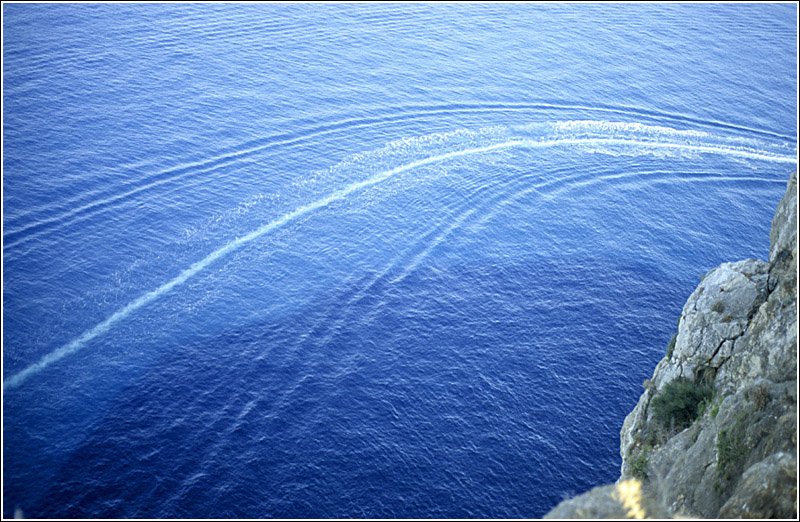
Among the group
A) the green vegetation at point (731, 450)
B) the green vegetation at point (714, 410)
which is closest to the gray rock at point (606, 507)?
the green vegetation at point (731, 450)

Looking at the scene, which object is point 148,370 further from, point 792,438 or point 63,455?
point 792,438

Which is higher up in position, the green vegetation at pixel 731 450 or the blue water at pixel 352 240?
the green vegetation at pixel 731 450

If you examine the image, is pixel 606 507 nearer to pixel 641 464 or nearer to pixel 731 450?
pixel 731 450

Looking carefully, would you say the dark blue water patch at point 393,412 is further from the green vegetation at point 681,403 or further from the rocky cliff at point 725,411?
the green vegetation at point 681,403

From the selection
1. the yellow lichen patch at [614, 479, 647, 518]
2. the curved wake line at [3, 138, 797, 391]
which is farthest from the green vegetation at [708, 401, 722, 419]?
the curved wake line at [3, 138, 797, 391]

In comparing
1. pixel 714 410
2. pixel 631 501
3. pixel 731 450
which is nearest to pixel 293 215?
pixel 714 410

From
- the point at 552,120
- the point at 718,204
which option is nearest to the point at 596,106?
the point at 552,120

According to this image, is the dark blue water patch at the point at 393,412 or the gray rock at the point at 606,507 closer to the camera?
the gray rock at the point at 606,507
